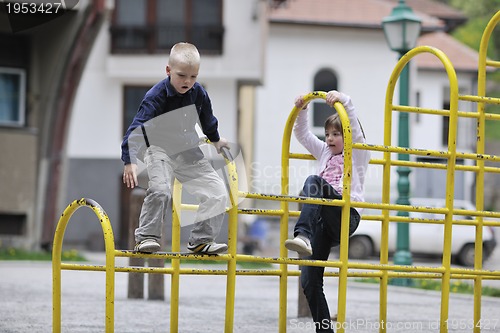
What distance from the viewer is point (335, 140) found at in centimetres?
738

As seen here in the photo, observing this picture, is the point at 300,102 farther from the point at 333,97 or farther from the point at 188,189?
the point at 188,189

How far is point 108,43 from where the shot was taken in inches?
1173

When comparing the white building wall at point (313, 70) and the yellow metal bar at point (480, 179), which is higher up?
the white building wall at point (313, 70)

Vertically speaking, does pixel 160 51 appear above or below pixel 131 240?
above

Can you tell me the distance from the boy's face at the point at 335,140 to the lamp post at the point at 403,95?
7.86 metres

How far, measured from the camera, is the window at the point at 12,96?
20.5 meters

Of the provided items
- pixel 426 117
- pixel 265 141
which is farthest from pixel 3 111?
pixel 426 117

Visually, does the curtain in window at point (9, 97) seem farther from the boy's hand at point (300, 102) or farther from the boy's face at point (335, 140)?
the boy's face at point (335, 140)

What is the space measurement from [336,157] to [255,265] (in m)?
11.3

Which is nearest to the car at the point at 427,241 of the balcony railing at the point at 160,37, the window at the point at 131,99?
the balcony railing at the point at 160,37

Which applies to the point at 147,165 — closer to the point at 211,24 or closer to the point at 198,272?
the point at 198,272

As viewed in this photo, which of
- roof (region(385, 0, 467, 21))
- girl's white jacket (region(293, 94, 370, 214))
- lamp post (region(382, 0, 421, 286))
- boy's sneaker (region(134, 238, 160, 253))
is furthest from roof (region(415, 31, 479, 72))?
boy's sneaker (region(134, 238, 160, 253))

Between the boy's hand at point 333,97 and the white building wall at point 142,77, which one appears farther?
the white building wall at point 142,77

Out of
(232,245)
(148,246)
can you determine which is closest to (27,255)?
(232,245)
